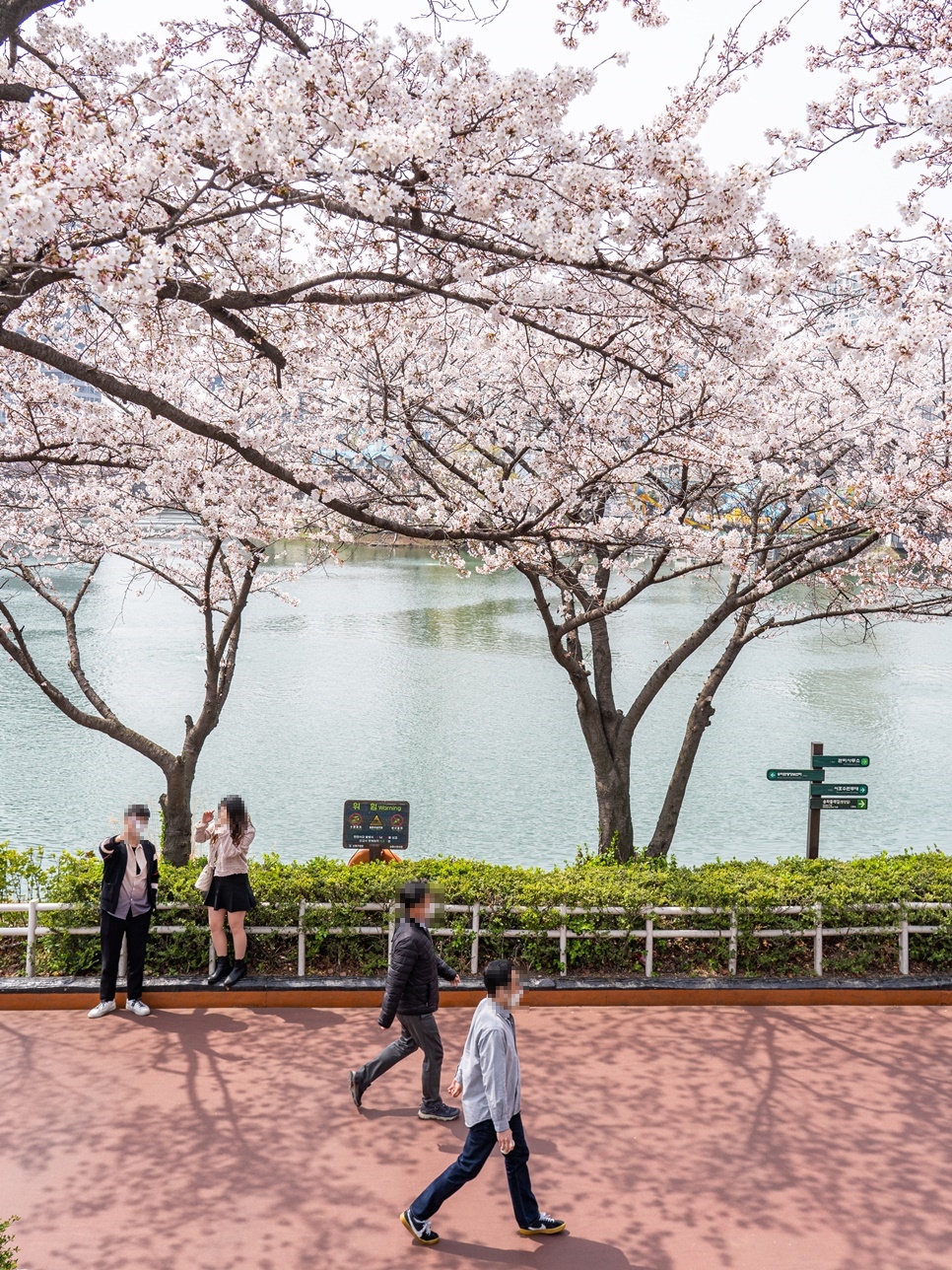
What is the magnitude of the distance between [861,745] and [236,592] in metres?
14.4

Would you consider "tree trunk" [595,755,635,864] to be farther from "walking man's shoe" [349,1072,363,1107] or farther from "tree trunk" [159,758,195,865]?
"walking man's shoe" [349,1072,363,1107]

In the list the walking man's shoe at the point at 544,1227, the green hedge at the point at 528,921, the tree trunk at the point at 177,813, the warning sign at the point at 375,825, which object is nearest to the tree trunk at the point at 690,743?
the green hedge at the point at 528,921

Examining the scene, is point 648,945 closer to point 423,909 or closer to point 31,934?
point 423,909

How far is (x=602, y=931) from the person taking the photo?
691 centimetres

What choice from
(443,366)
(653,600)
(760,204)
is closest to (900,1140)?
(760,204)

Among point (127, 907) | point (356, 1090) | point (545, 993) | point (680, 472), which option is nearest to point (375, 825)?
point (545, 993)

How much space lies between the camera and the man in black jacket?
16.6ft

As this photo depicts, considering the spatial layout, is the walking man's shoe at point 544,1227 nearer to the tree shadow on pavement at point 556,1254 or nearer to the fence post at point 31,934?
the tree shadow on pavement at point 556,1254

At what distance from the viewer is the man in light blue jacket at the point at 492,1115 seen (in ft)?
13.6

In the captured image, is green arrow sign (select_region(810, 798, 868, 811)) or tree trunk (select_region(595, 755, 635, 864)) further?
tree trunk (select_region(595, 755, 635, 864))

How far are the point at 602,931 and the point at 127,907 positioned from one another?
10.5ft

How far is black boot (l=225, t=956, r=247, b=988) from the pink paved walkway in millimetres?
212

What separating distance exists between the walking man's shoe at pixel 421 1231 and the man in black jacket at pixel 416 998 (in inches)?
36.1

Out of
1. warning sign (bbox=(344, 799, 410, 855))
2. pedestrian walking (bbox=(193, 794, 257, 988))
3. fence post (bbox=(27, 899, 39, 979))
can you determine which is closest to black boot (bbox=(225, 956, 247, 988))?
pedestrian walking (bbox=(193, 794, 257, 988))
